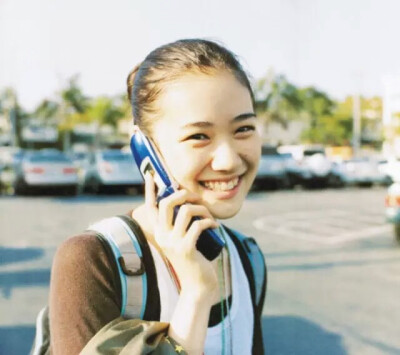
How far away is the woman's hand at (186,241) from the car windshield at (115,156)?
15.0m

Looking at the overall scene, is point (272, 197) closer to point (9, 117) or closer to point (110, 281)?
point (110, 281)

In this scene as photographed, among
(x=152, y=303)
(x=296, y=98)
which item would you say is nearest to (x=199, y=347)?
(x=152, y=303)

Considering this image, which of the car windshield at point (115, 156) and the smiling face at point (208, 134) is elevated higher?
the smiling face at point (208, 134)

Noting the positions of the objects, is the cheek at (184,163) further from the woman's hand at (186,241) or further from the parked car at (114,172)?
the parked car at (114,172)

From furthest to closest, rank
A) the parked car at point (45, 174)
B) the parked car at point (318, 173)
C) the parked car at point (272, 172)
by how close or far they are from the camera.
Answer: the parked car at point (318, 173)
the parked car at point (272, 172)
the parked car at point (45, 174)

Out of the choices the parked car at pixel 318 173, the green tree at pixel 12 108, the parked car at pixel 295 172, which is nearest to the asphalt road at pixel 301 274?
the parked car at pixel 295 172

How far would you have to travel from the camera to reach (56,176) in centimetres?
1510

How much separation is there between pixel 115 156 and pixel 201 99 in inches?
601

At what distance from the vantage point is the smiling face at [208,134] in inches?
43.9

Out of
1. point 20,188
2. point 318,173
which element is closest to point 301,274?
point 20,188

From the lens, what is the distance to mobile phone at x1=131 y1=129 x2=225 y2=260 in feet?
3.62

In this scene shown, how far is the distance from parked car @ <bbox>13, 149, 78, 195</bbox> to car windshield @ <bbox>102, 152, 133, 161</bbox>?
3.37 feet

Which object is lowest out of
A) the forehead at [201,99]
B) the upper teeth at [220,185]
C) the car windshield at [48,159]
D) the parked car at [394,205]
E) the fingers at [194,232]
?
the car windshield at [48,159]

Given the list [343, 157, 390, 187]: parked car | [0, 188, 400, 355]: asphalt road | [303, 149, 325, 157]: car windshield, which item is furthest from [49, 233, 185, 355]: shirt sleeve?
[303, 149, 325, 157]: car windshield
